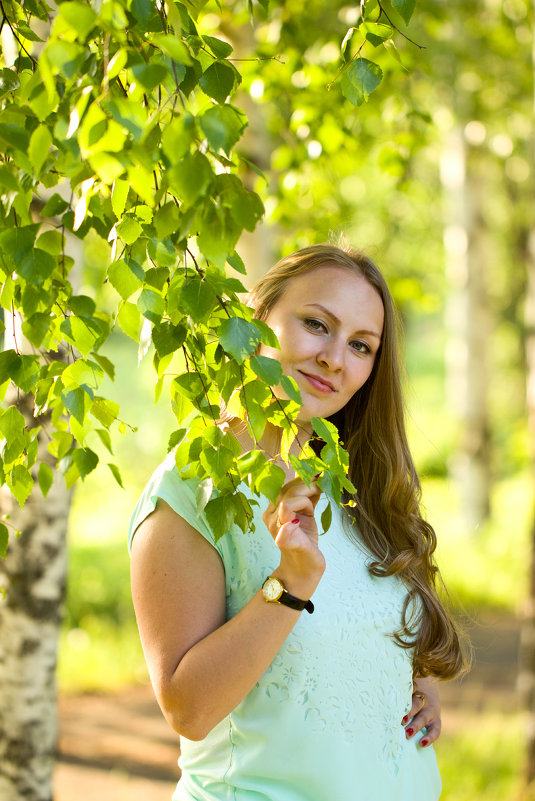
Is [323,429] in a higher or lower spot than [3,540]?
higher

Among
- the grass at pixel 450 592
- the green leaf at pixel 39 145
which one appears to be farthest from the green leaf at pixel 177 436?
the grass at pixel 450 592

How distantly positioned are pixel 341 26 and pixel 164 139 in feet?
11.6

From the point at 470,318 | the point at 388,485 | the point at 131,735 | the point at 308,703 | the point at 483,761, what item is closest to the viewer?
the point at 308,703

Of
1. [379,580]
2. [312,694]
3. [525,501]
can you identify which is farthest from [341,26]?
[525,501]

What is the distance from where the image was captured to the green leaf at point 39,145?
41.8 inches

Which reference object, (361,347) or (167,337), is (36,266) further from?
(361,347)

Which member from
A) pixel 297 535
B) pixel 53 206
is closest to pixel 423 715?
pixel 297 535

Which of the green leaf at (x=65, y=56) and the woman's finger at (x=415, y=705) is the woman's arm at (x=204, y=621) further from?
the green leaf at (x=65, y=56)

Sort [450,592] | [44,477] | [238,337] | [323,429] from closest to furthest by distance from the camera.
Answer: [238,337] < [323,429] < [44,477] < [450,592]

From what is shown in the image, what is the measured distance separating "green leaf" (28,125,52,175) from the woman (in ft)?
2.10

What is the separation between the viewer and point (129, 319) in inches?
49.5

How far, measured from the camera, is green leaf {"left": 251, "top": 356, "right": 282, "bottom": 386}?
116 cm

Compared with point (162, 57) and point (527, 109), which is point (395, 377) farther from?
point (527, 109)

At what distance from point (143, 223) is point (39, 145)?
229 millimetres
